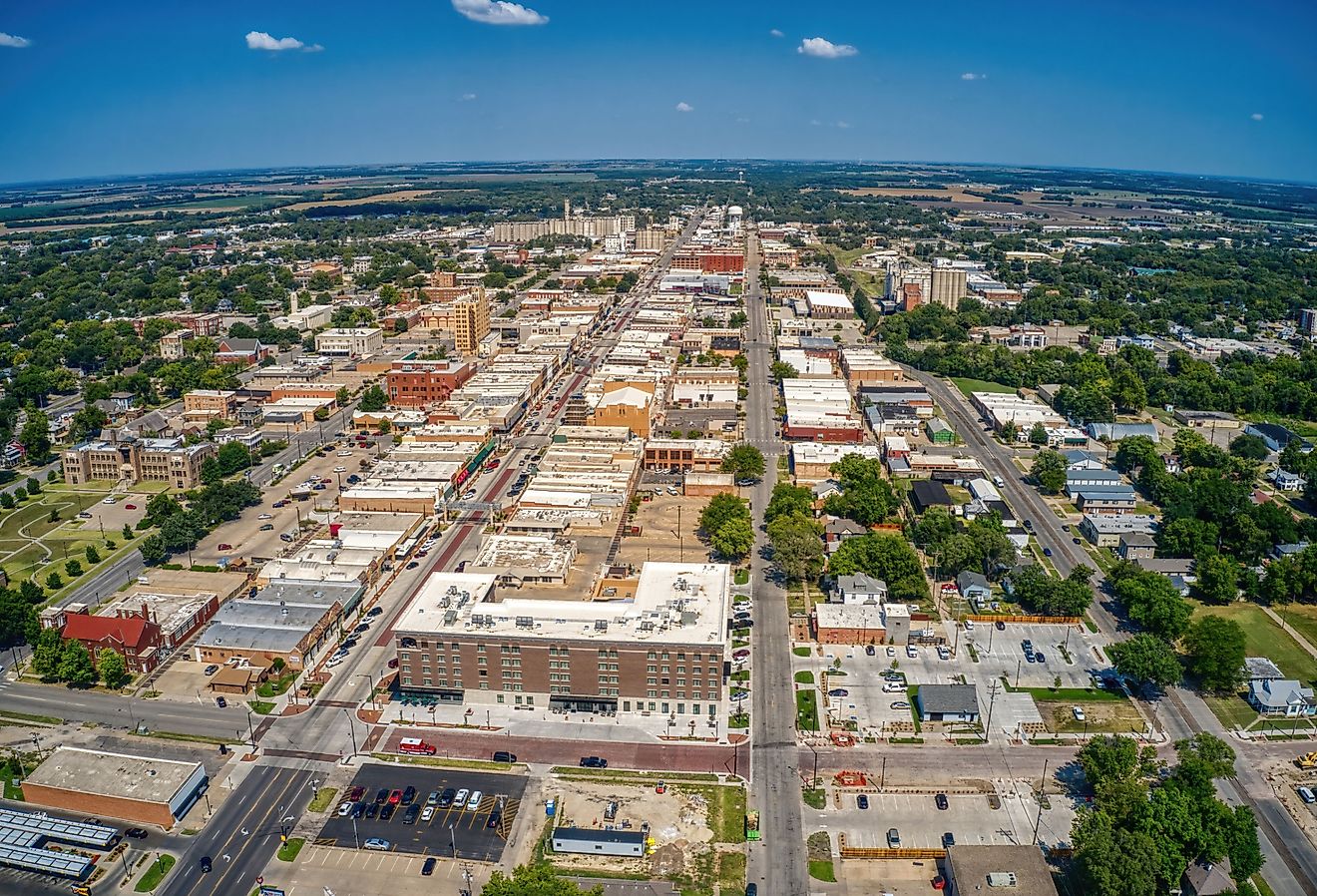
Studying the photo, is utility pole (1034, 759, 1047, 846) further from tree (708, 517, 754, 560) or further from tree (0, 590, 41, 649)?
tree (0, 590, 41, 649)

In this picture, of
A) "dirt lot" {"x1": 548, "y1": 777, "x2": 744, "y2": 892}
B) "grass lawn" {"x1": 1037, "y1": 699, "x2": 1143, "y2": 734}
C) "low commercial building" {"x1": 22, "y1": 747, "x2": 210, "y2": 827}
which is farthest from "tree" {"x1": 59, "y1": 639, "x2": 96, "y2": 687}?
"grass lawn" {"x1": 1037, "y1": 699, "x2": 1143, "y2": 734}

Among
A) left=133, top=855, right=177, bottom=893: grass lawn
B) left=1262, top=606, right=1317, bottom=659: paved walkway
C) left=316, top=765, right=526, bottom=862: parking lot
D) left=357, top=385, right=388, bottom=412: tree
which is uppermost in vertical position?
left=357, top=385, right=388, bottom=412: tree

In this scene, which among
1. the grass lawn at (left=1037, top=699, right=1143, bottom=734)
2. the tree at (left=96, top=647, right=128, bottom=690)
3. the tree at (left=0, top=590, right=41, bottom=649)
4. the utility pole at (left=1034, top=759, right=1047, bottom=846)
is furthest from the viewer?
the tree at (left=0, top=590, right=41, bottom=649)

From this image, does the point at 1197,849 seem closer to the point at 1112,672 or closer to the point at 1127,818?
the point at 1127,818

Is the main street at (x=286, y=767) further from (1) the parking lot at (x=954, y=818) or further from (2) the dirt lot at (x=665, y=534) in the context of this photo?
(1) the parking lot at (x=954, y=818)

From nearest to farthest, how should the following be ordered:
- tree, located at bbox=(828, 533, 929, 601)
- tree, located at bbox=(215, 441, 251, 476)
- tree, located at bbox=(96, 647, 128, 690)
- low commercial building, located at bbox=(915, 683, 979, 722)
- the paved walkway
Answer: low commercial building, located at bbox=(915, 683, 979, 722) → tree, located at bbox=(96, 647, 128, 690) → the paved walkway → tree, located at bbox=(828, 533, 929, 601) → tree, located at bbox=(215, 441, 251, 476)

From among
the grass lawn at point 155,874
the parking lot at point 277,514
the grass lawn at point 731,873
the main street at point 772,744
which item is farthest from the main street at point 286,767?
the main street at point 772,744

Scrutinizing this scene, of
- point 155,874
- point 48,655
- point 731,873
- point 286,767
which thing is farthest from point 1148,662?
point 48,655
